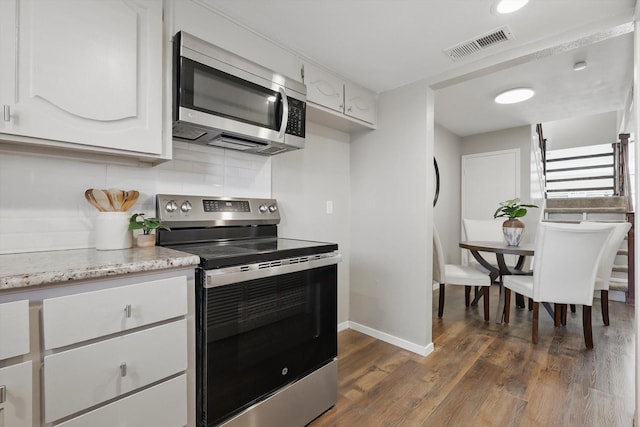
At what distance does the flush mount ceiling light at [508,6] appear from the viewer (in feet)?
4.97

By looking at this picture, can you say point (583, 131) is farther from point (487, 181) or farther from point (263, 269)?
point (263, 269)

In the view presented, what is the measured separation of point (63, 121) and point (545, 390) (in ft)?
9.44

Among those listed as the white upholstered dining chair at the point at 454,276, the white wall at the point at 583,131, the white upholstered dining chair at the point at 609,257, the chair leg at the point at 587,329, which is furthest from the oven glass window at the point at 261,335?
the white wall at the point at 583,131

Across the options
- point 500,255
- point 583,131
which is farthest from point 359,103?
point 583,131

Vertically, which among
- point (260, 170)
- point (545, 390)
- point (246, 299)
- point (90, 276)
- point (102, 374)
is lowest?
point (545, 390)

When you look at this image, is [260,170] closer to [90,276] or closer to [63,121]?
[63,121]

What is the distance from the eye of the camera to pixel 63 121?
1.15 m

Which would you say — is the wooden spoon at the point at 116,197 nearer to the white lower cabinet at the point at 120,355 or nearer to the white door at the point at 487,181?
the white lower cabinet at the point at 120,355

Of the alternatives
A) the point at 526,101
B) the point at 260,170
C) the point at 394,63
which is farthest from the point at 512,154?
the point at 260,170

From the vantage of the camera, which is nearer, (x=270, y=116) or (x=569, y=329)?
(x=270, y=116)

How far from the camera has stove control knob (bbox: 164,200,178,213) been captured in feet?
5.28

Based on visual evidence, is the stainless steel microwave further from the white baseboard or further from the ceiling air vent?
→ the white baseboard

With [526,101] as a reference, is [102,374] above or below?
below

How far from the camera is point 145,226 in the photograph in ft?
4.69
